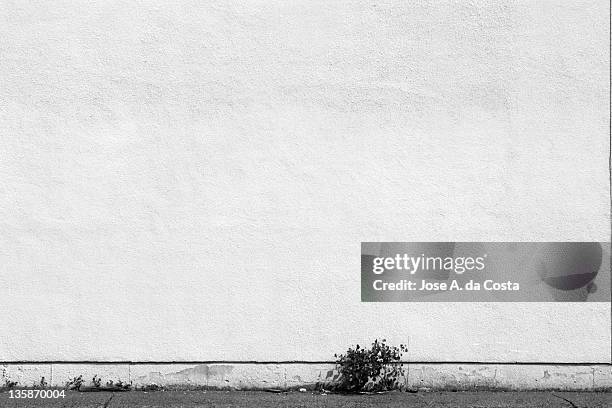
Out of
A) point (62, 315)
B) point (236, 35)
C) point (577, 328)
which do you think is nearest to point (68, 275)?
point (62, 315)

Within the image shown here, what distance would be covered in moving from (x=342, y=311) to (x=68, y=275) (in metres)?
2.72

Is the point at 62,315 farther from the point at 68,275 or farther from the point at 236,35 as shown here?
the point at 236,35

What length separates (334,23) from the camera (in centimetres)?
750

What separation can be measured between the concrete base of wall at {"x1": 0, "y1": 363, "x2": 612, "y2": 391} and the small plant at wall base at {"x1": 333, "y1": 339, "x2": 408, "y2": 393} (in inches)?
4.1

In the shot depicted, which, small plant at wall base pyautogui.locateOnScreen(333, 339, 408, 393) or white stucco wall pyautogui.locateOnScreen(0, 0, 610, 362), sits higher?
white stucco wall pyautogui.locateOnScreen(0, 0, 610, 362)

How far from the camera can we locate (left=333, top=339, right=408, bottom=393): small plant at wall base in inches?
288

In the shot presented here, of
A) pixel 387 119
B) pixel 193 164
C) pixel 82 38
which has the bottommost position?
pixel 193 164

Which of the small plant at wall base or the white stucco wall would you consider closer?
the small plant at wall base
